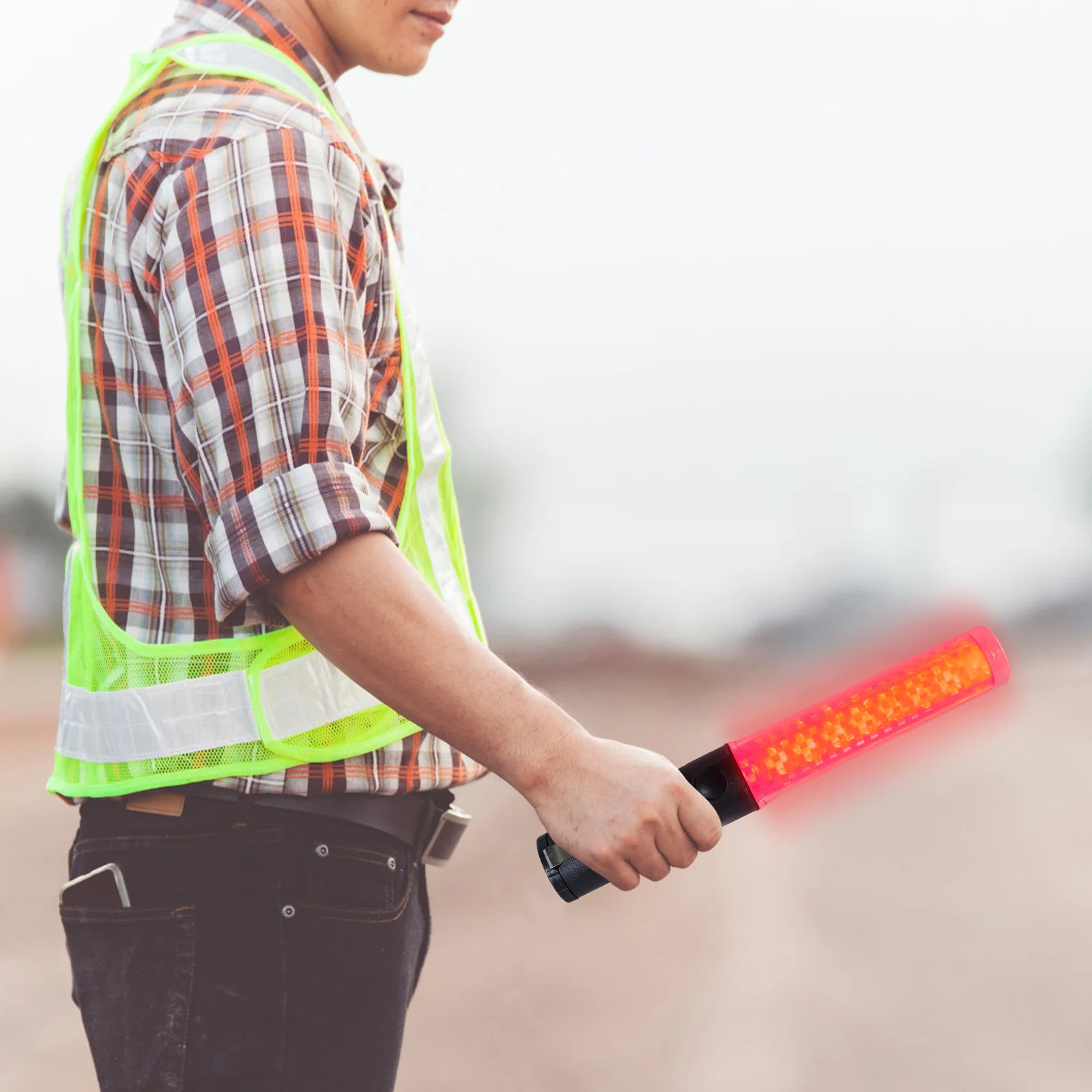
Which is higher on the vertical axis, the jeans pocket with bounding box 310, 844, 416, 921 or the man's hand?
the man's hand

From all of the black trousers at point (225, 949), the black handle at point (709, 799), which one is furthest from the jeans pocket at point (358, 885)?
the black handle at point (709, 799)

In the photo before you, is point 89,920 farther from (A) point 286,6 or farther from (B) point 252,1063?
(A) point 286,6

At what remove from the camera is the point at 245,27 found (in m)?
0.73

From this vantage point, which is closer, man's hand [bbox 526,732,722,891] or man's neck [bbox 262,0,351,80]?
man's hand [bbox 526,732,722,891]

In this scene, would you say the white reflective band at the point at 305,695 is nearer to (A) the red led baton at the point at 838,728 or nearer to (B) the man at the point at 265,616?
(B) the man at the point at 265,616

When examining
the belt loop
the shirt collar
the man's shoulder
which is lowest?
the belt loop

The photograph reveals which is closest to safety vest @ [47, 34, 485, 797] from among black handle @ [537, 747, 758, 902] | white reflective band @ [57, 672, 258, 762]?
white reflective band @ [57, 672, 258, 762]

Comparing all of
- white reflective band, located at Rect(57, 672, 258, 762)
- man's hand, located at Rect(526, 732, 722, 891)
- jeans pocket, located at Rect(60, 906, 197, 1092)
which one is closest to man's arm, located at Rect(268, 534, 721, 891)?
man's hand, located at Rect(526, 732, 722, 891)

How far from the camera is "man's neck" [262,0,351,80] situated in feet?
2.50

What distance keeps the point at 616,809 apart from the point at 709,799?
0.26ft

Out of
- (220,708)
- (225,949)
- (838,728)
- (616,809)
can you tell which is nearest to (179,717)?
(220,708)

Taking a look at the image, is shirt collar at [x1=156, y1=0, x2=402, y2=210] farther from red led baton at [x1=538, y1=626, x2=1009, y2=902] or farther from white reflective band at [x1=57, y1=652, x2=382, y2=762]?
red led baton at [x1=538, y1=626, x2=1009, y2=902]

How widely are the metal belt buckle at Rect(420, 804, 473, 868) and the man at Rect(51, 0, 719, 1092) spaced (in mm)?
12

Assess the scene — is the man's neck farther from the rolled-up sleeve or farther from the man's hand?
the man's hand
